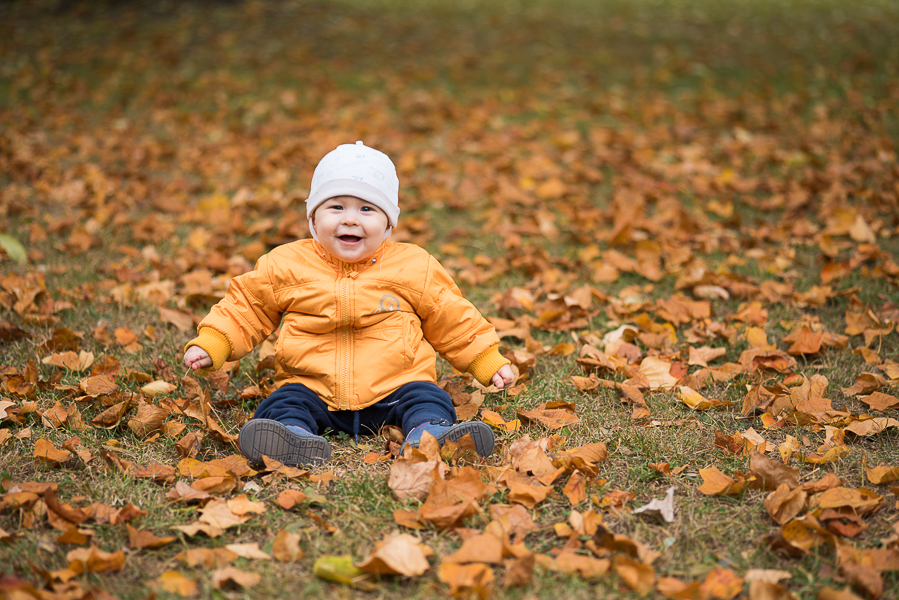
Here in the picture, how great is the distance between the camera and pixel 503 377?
258 centimetres

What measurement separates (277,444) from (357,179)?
90cm

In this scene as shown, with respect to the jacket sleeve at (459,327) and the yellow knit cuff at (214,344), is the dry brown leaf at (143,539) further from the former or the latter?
the jacket sleeve at (459,327)

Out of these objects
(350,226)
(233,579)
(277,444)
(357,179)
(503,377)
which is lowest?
(233,579)

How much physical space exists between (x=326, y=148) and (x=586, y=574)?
5.05m

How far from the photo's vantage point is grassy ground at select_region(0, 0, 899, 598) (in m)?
2.08

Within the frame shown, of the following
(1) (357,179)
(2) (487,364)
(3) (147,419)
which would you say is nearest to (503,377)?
(2) (487,364)

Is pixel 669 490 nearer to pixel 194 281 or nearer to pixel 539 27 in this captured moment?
pixel 194 281

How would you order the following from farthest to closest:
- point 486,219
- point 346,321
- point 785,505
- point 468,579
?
point 486,219
point 346,321
point 785,505
point 468,579

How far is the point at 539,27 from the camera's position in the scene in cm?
1220

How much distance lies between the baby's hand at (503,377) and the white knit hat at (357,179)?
64cm

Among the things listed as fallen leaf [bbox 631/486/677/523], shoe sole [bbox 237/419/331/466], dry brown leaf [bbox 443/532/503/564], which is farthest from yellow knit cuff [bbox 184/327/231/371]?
fallen leaf [bbox 631/486/677/523]

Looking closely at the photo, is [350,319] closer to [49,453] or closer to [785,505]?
[49,453]

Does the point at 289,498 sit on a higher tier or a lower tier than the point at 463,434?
lower

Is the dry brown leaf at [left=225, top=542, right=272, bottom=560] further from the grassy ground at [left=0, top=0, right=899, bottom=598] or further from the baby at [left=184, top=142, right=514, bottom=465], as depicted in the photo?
the baby at [left=184, top=142, right=514, bottom=465]
